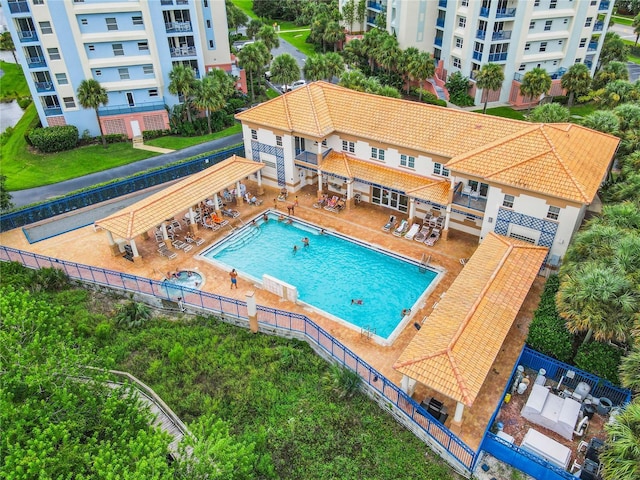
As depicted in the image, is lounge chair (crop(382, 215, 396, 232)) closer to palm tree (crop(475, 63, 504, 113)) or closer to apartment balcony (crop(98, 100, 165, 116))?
palm tree (crop(475, 63, 504, 113))

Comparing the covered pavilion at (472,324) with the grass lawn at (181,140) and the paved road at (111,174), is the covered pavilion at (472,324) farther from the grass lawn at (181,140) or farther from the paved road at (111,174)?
the grass lawn at (181,140)

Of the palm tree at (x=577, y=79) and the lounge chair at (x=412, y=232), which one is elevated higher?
the palm tree at (x=577, y=79)

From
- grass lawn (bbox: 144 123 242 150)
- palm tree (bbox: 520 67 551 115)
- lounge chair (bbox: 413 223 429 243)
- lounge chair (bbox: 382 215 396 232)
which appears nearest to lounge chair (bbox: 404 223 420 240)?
lounge chair (bbox: 413 223 429 243)

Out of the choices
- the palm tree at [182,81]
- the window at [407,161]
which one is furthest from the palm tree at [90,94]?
the window at [407,161]

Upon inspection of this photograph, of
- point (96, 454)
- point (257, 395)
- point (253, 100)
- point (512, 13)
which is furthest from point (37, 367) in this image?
point (512, 13)

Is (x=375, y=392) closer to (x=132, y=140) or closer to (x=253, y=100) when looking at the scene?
(x=132, y=140)

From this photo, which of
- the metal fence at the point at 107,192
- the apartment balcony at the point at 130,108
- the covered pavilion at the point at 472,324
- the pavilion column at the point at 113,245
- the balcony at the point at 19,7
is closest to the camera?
the covered pavilion at the point at 472,324
